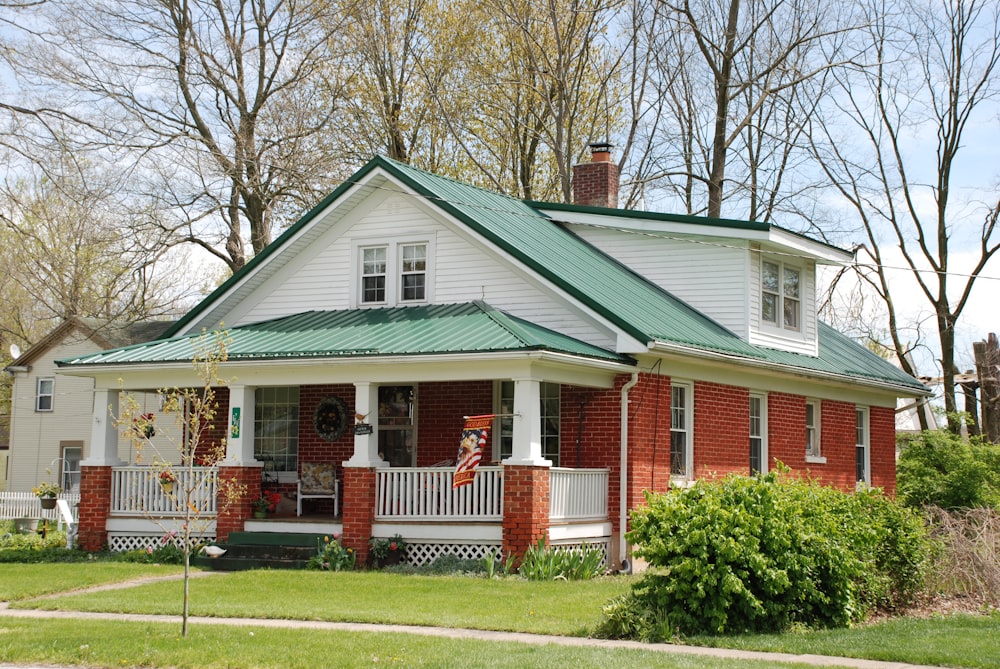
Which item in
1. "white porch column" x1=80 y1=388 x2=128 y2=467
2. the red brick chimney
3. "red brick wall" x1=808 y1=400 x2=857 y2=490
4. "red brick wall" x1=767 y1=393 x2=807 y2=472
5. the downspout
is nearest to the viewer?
the downspout

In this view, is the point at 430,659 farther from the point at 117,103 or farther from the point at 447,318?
the point at 117,103

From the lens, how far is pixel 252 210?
34.5 m

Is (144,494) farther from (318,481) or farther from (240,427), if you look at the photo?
(318,481)

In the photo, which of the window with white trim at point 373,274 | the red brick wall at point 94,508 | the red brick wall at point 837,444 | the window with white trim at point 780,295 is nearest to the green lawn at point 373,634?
A: the red brick wall at point 94,508

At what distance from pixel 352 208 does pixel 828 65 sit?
16203 mm

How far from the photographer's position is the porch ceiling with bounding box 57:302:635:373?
17984 mm

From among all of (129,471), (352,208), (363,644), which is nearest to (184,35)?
(352,208)

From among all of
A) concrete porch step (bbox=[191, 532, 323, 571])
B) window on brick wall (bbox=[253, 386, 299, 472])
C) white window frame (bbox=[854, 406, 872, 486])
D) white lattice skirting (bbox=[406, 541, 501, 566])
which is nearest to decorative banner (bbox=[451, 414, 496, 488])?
white lattice skirting (bbox=[406, 541, 501, 566])

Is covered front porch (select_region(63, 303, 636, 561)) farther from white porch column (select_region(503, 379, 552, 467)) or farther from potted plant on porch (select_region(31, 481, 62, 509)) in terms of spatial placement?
potted plant on porch (select_region(31, 481, 62, 509))

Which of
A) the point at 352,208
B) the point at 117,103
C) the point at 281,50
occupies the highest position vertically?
the point at 281,50

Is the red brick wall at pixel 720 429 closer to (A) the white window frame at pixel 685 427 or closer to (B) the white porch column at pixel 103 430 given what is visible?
(A) the white window frame at pixel 685 427

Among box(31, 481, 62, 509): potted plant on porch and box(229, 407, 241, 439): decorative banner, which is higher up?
box(229, 407, 241, 439): decorative banner

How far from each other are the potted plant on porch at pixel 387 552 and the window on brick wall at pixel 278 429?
14.1 feet

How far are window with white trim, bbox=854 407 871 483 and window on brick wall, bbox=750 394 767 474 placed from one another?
479cm
